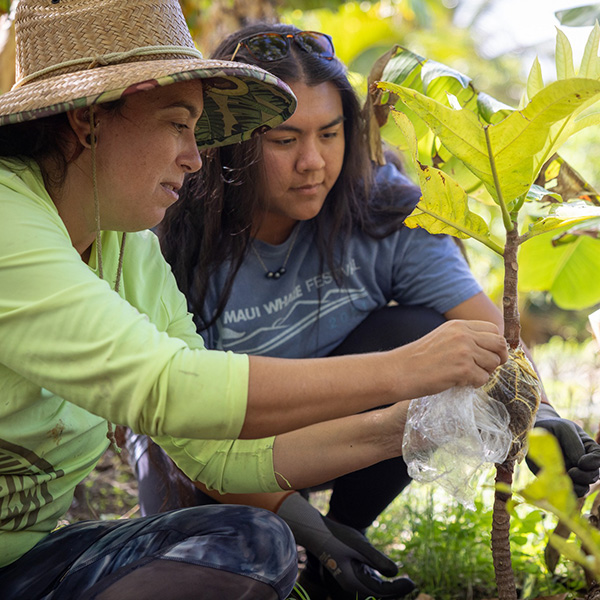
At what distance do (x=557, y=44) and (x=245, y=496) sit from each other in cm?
126

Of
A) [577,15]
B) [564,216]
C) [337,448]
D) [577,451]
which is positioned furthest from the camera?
[577,15]

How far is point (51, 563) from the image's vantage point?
141 centimetres

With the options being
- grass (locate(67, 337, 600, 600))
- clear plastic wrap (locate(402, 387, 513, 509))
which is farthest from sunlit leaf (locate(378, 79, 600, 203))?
grass (locate(67, 337, 600, 600))

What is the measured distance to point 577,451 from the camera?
1461mm

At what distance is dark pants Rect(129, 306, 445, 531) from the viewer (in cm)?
195

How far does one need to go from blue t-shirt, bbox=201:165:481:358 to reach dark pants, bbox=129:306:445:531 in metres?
0.05

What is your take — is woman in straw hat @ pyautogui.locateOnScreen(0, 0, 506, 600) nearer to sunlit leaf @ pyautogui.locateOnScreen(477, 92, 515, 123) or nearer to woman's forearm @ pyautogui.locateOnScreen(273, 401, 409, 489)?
woman's forearm @ pyautogui.locateOnScreen(273, 401, 409, 489)

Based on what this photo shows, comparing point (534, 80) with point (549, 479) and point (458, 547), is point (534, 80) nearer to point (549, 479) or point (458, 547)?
point (549, 479)

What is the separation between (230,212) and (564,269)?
44.4 inches

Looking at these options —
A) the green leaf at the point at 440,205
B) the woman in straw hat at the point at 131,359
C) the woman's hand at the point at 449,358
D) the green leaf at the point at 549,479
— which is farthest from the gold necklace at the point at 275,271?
A: the green leaf at the point at 549,479

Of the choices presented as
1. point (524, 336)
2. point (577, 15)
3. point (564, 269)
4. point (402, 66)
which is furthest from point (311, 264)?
point (524, 336)

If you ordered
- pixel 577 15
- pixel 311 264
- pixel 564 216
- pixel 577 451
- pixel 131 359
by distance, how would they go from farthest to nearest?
pixel 577 15 → pixel 311 264 → pixel 577 451 → pixel 564 216 → pixel 131 359

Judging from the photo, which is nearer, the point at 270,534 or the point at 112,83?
the point at 112,83

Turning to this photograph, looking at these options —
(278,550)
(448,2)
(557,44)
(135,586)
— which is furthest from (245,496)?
(448,2)
